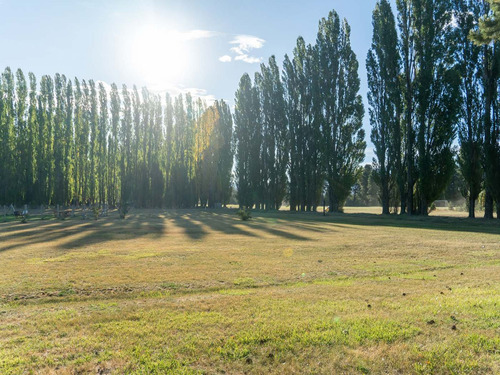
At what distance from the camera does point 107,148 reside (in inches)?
2021

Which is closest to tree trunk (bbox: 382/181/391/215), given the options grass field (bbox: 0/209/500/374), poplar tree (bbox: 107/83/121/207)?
grass field (bbox: 0/209/500/374)

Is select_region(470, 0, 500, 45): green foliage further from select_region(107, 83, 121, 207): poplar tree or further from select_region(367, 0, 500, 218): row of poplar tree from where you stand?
select_region(107, 83, 121, 207): poplar tree

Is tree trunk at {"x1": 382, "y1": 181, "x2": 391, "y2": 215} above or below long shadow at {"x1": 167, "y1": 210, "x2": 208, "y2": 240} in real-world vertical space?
above

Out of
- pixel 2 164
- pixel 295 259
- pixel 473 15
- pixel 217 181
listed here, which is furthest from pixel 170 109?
pixel 295 259

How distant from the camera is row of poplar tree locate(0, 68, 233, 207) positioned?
141 ft

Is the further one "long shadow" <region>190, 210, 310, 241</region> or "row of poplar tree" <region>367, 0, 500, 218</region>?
"row of poplar tree" <region>367, 0, 500, 218</region>

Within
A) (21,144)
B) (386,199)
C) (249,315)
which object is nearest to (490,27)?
(249,315)

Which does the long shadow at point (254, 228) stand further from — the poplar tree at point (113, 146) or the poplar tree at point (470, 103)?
the poplar tree at point (113, 146)

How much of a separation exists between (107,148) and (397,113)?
1641 inches

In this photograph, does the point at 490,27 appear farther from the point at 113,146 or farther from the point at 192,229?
the point at 113,146

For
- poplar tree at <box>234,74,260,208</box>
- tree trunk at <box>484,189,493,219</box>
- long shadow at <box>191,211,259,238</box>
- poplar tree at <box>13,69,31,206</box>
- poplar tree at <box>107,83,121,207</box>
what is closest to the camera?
long shadow at <box>191,211,259,238</box>

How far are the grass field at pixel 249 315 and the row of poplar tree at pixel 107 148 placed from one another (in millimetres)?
40573

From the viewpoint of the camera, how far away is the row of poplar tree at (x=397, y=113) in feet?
80.1

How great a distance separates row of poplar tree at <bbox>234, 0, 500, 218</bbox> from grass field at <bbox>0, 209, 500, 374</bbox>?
18837 mm
